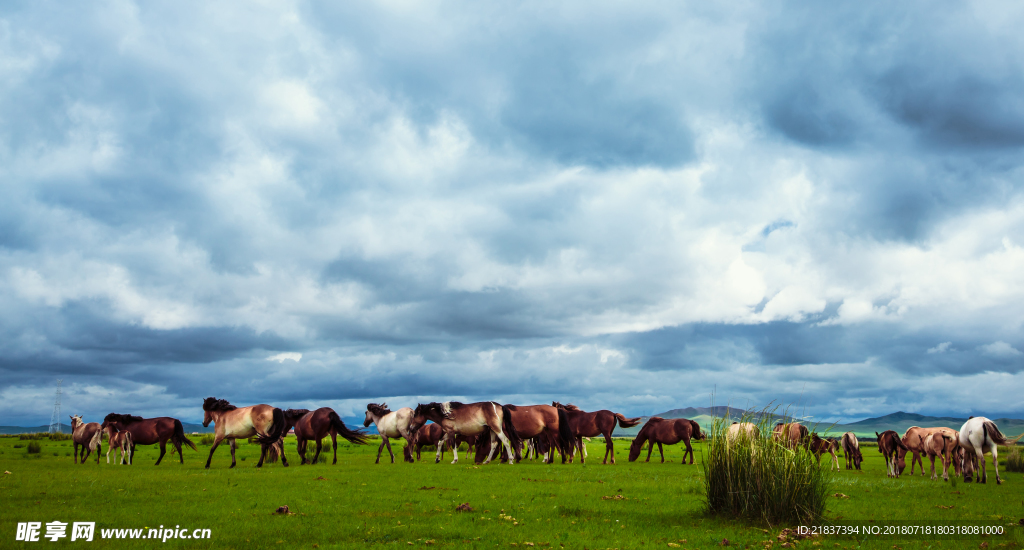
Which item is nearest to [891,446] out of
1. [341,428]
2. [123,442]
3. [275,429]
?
[341,428]

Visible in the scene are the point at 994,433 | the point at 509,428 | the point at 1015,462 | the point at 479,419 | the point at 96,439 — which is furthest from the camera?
the point at 96,439

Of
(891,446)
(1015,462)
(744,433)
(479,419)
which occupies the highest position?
(744,433)

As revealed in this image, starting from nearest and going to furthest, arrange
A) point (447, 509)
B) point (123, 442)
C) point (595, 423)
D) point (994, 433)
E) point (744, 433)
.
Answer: point (744, 433)
point (447, 509)
point (994, 433)
point (123, 442)
point (595, 423)

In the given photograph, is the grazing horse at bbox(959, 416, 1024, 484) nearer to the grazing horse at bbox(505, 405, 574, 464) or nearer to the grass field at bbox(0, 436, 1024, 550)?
the grass field at bbox(0, 436, 1024, 550)

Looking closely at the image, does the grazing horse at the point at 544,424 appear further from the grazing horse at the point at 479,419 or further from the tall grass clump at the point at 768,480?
the tall grass clump at the point at 768,480

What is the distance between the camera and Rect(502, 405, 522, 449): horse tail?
30.0 metres

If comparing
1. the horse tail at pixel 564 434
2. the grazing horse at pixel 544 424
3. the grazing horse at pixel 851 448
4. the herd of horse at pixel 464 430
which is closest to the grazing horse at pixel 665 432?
the herd of horse at pixel 464 430

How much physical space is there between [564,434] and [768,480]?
20.4 m

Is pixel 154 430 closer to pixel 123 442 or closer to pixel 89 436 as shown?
pixel 123 442

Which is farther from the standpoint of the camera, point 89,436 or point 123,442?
point 89,436

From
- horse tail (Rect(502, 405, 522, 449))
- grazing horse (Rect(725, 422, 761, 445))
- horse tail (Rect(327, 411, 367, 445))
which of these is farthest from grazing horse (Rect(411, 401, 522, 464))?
grazing horse (Rect(725, 422, 761, 445))

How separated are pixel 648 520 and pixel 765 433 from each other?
305 centimetres

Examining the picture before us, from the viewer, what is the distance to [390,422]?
32844 mm

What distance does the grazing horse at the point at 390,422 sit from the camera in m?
32.0
